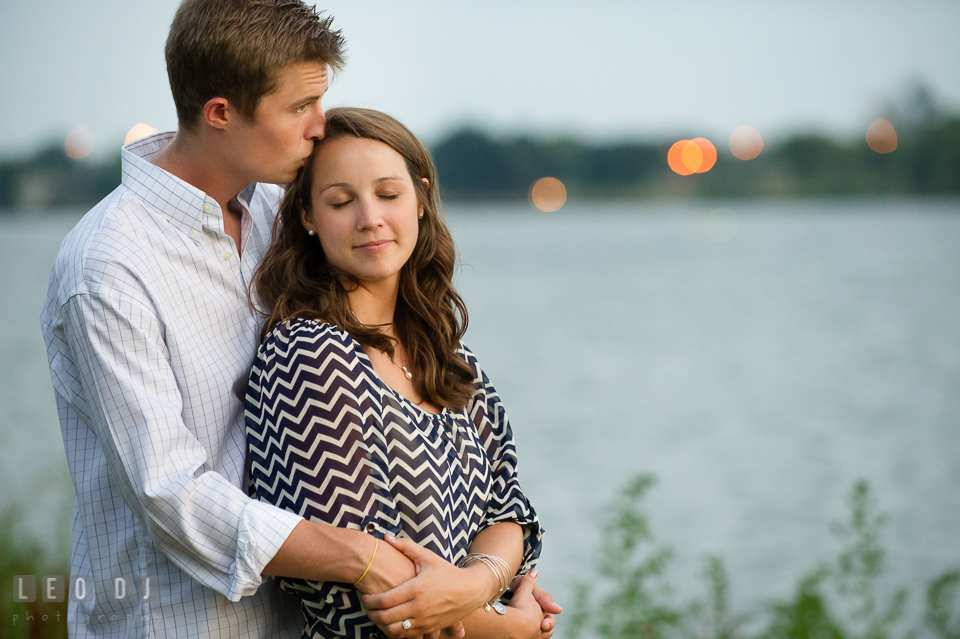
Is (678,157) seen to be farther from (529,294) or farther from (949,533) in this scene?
(949,533)

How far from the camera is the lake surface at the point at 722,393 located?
9.20 metres

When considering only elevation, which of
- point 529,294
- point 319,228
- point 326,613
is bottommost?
point 529,294

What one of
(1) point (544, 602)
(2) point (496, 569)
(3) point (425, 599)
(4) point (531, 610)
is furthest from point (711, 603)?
(3) point (425, 599)

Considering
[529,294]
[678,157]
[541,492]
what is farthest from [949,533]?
[678,157]

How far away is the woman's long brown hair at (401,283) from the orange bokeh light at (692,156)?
44511 mm

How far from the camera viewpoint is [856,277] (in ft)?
117

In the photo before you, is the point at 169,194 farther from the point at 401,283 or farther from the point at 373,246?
the point at 401,283

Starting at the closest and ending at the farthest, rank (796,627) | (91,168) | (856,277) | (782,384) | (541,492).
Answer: (796,627), (91,168), (541,492), (782,384), (856,277)

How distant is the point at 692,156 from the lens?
4512cm

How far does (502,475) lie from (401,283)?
0.64 m

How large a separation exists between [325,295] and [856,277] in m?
37.3

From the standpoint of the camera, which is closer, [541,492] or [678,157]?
[541,492]

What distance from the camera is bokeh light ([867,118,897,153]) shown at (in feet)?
134

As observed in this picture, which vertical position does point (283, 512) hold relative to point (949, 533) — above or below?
above
